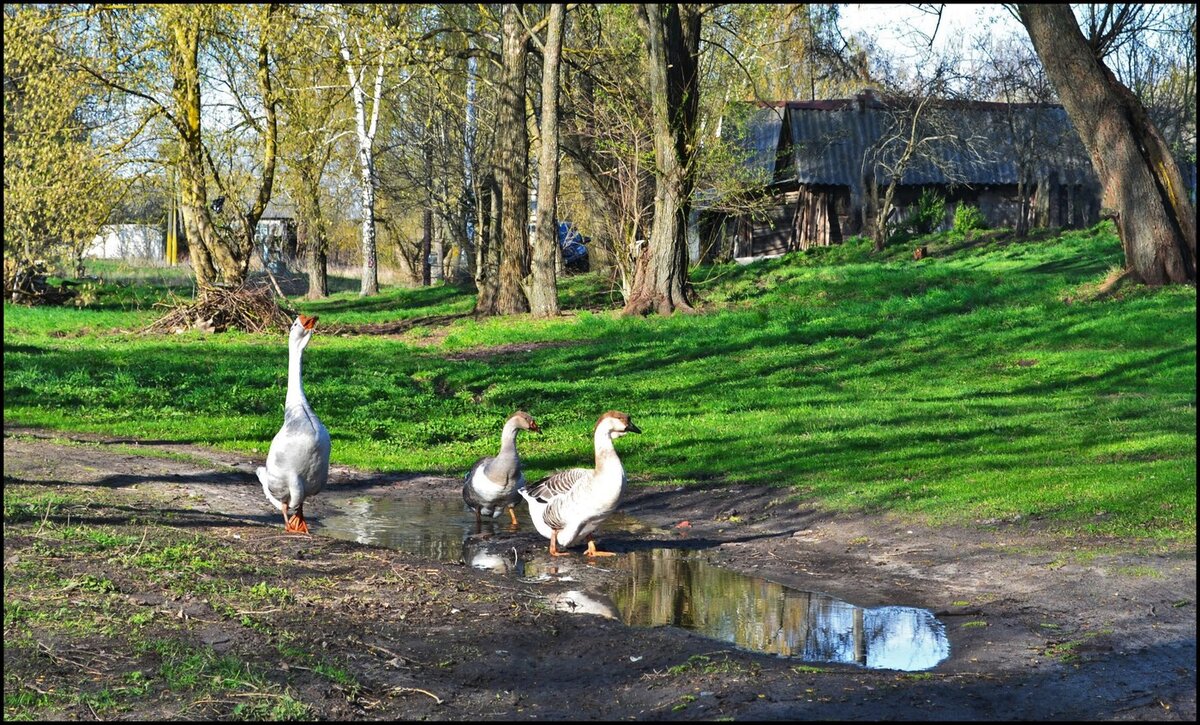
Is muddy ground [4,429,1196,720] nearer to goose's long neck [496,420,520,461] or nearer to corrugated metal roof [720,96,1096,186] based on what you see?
goose's long neck [496,420,520,461]

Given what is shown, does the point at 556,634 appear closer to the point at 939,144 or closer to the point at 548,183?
the point at 548,183

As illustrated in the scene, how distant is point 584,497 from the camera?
10.5 metres

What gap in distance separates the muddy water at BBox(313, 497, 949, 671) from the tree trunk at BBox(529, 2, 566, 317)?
63.1 feet

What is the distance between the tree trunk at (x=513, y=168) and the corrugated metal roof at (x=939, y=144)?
19152mm

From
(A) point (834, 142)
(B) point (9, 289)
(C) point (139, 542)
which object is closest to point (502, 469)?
(C) point (139, 542)

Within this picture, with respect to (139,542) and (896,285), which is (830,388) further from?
(139,542)

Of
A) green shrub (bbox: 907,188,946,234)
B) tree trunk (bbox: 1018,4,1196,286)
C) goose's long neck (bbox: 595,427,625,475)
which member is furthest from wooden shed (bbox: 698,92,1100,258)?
goose's long neck (bbox: 595,427,625,475)

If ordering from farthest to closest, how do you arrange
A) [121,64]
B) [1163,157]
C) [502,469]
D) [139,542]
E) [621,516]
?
[121,64] → [1163,157] → [621,516] → [502,469] → [139,542]

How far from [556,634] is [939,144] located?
49.3 meters

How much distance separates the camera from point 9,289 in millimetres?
41156

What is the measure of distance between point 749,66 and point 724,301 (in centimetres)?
1204

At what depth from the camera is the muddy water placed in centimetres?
810

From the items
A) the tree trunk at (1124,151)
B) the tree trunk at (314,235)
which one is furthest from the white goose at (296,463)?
the tree trunk at (314,235)

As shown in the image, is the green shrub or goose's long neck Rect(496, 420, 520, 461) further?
the green shrub
